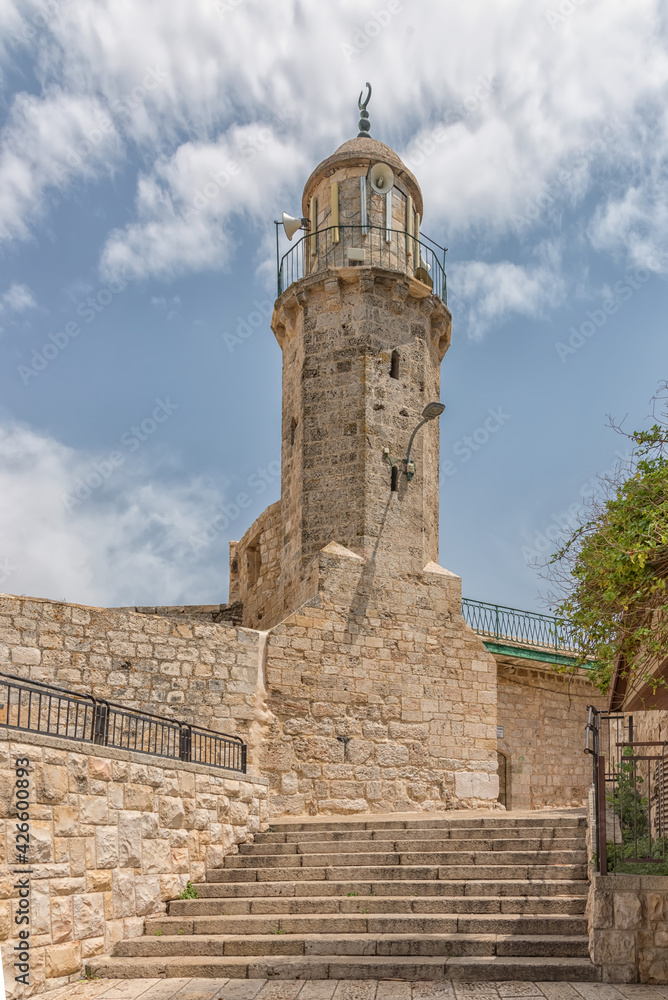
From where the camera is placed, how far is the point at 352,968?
22.2 feet

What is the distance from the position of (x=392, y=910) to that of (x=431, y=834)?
1.71 metres

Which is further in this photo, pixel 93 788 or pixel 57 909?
pixel 93 788

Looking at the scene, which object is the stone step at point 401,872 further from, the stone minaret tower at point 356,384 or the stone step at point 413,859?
the stone minaret tower at point 356,384

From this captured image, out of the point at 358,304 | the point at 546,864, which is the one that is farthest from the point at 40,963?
the point at 358,304

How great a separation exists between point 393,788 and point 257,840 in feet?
11.7

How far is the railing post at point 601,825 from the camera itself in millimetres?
6598

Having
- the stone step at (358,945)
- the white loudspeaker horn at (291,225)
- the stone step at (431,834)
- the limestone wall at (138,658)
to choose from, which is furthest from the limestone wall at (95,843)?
the white loudspeaker horn at (291,225)

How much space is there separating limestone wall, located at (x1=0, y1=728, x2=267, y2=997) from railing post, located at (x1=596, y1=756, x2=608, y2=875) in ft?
12.6

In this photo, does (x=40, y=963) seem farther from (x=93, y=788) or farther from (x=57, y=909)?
(x=93, y=788)

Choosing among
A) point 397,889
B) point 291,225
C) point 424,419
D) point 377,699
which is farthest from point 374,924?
point 291,225

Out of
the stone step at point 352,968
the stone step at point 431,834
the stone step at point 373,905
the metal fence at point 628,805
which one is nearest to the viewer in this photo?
the stone step at point 352,968

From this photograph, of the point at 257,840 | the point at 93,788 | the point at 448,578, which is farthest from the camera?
the point at 448,578

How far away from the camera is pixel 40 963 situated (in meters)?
6.46

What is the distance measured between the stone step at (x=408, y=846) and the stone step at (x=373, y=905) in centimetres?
103
